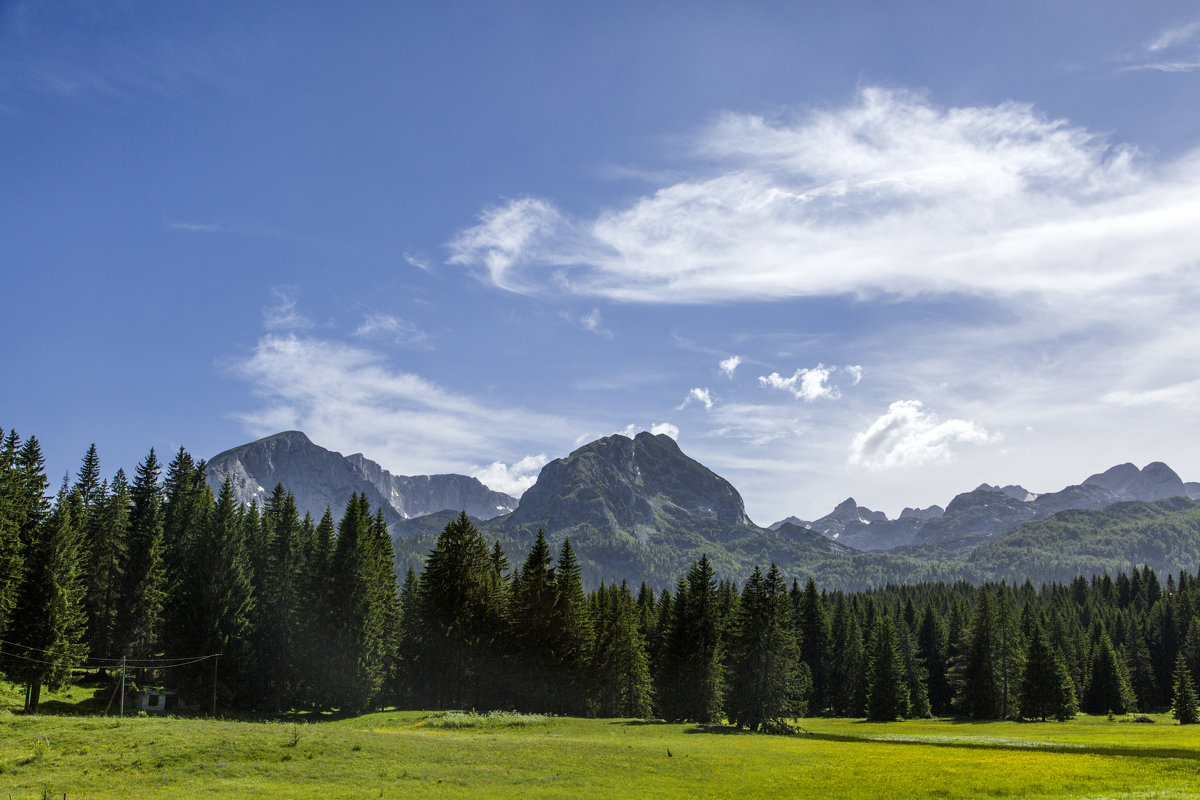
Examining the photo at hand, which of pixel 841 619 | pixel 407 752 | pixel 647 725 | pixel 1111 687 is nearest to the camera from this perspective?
pixel 407 752

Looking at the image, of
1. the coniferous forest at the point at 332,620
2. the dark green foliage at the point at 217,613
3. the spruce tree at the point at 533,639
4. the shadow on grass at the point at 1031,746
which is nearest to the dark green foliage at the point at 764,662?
the coniferous forest at the point at 332,620

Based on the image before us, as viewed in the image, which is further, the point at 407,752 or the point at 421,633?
the point at 421,633

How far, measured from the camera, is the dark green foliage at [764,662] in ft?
242

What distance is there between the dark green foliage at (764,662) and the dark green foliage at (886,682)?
2962 cm

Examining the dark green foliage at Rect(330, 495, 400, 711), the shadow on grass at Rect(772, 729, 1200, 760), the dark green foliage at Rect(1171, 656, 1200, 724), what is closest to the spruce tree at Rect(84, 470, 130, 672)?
the dark green foliage at Rect(330, 495, 400, 711)

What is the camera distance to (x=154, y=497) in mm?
78562

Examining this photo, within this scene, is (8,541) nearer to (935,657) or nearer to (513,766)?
(513,766)

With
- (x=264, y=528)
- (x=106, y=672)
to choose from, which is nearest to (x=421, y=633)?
(x=264, y=528)

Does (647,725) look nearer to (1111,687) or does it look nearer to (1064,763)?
(1064,763)

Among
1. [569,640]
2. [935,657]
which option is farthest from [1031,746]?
[935,657]

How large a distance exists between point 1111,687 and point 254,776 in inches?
4893

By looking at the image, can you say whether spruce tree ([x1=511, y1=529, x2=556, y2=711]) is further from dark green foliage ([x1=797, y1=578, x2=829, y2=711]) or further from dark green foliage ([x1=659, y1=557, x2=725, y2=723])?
dark green foliage ([x1=797, y1=578, x2=829, y2=711])

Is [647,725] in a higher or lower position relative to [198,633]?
lower

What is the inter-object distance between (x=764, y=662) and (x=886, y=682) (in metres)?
38.1
